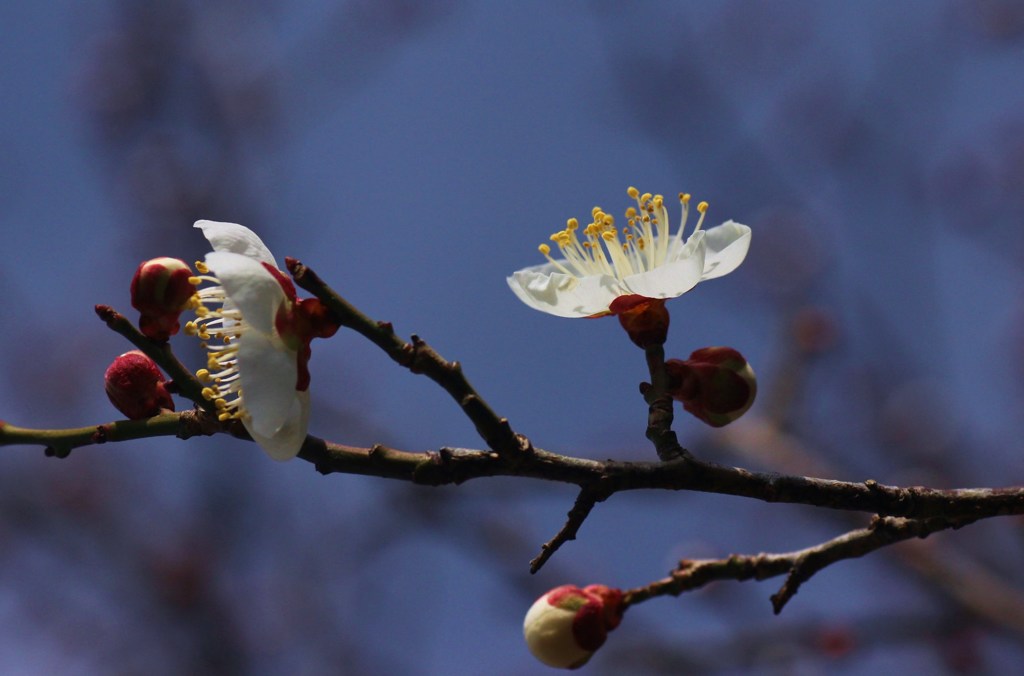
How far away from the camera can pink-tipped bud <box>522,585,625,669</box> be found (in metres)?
1.40

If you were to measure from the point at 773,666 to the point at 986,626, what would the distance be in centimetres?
71

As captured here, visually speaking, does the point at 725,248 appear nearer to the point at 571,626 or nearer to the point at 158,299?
the point at 571,626

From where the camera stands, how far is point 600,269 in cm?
168

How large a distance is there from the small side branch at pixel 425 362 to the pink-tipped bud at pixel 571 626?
20.0 inches

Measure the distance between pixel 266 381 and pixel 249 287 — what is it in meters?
0.12

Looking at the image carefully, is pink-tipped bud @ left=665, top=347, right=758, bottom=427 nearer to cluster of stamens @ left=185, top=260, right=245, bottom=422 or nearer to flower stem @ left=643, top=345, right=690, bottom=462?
flower stem @ left=643, top=345, right=690, bottom=462

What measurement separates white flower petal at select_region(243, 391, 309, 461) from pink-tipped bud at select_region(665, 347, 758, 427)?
59cm

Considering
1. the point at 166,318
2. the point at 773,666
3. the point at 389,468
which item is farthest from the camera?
the point at 773,666

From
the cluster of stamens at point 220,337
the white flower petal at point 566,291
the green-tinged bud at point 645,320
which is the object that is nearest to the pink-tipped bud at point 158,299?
the cluster of stamens at point 220,337

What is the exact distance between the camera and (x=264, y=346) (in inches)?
44.0

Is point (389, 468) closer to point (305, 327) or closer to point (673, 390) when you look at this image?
point (305, 327)

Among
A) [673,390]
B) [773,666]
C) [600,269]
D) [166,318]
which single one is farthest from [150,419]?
[773,666]

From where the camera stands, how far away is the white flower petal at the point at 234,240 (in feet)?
3.83

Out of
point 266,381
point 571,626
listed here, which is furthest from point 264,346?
point 571,626
